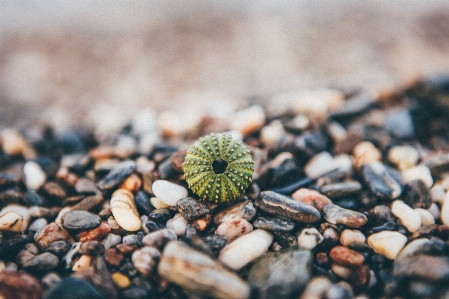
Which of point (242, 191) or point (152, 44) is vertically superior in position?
point (152, 44)

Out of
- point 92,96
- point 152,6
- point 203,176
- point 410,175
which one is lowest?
point 410,175

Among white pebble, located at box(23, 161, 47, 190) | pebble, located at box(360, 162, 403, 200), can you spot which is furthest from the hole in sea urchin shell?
white pebble, located at box(23, 161, 47, 190)

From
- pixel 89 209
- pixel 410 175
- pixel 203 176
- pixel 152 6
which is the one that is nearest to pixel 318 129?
pixel 410 175

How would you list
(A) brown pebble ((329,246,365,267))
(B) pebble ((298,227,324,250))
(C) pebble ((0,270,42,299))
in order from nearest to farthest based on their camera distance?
1. (C) pebble ((0,270,42,299))
2. (A) brown pebble ((329,246,365,267))
3. (B) pebble ((298,227,324,250))

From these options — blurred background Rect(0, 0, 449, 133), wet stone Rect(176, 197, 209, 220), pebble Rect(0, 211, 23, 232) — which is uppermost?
blurred background Rect(0, 0, 449, 133)

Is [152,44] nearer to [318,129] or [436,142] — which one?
[318,129]

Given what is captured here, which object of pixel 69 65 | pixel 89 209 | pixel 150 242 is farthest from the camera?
pixel 69 65

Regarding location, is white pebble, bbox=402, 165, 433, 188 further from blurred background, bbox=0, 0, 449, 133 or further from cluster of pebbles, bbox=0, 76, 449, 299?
blurred background, bbox=0, 0, 449, 133
